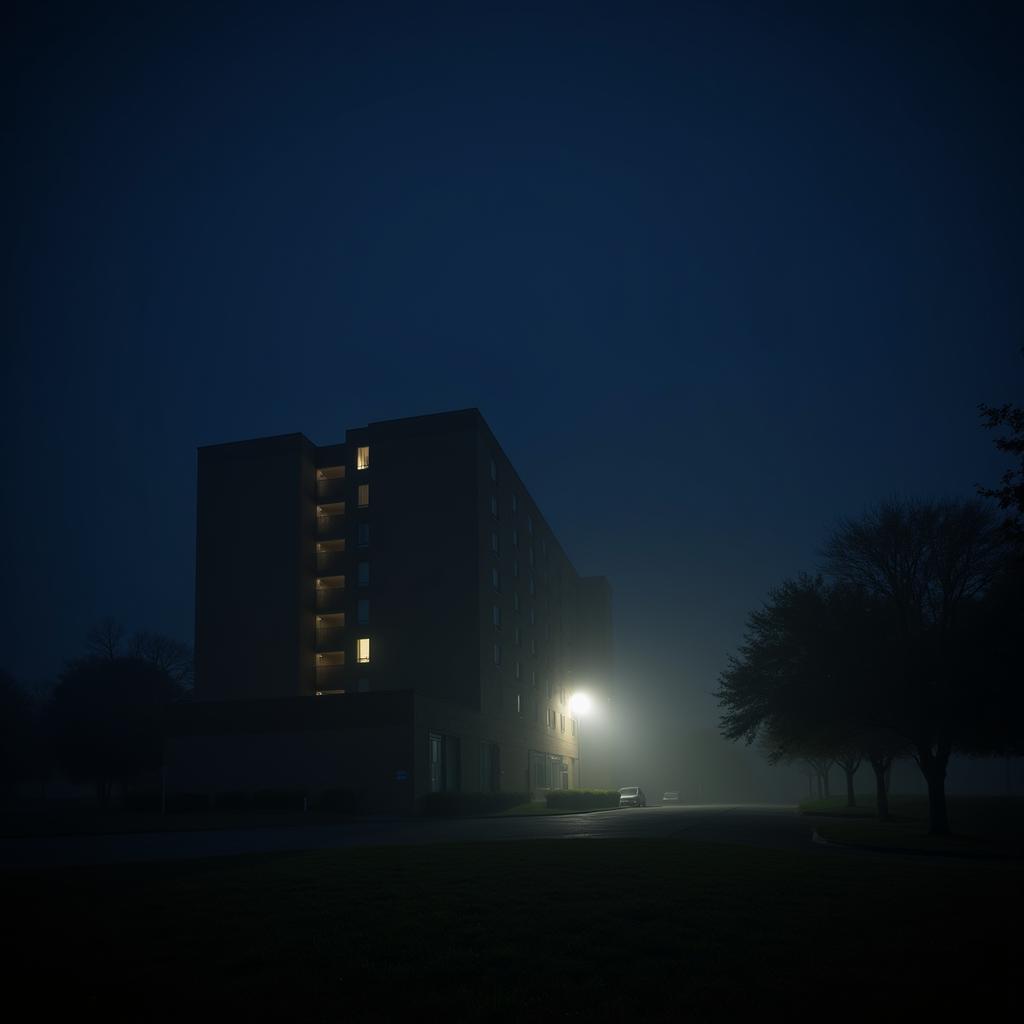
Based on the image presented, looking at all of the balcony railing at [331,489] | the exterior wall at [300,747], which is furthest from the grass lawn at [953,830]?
the balcony railing at [331,489]

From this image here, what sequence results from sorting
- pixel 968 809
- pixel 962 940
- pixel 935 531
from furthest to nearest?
pixel 968 809, pixel 935 531, pixel 962 940

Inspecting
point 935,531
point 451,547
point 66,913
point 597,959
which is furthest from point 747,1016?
point 451,547

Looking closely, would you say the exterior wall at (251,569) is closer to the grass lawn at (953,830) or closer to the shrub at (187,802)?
the shrub at (187,802)

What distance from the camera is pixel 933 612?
105 feet

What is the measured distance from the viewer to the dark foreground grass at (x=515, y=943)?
323 inches

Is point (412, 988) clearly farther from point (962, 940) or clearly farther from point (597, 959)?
point (962, 940)

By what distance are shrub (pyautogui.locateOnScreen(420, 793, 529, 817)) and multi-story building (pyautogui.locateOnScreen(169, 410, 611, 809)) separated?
295 cm

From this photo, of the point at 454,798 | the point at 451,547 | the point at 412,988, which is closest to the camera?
the point at 412,988

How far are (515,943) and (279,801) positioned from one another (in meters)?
41.6

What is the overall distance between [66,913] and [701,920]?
7278 mm

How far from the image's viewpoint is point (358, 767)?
52094 millimetres

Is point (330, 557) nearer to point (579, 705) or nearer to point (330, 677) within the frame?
point (330, 677)

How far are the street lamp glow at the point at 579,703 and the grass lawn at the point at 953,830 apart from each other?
47.3 metres

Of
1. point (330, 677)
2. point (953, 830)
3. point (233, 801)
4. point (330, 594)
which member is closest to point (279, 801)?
point (233, 801)
